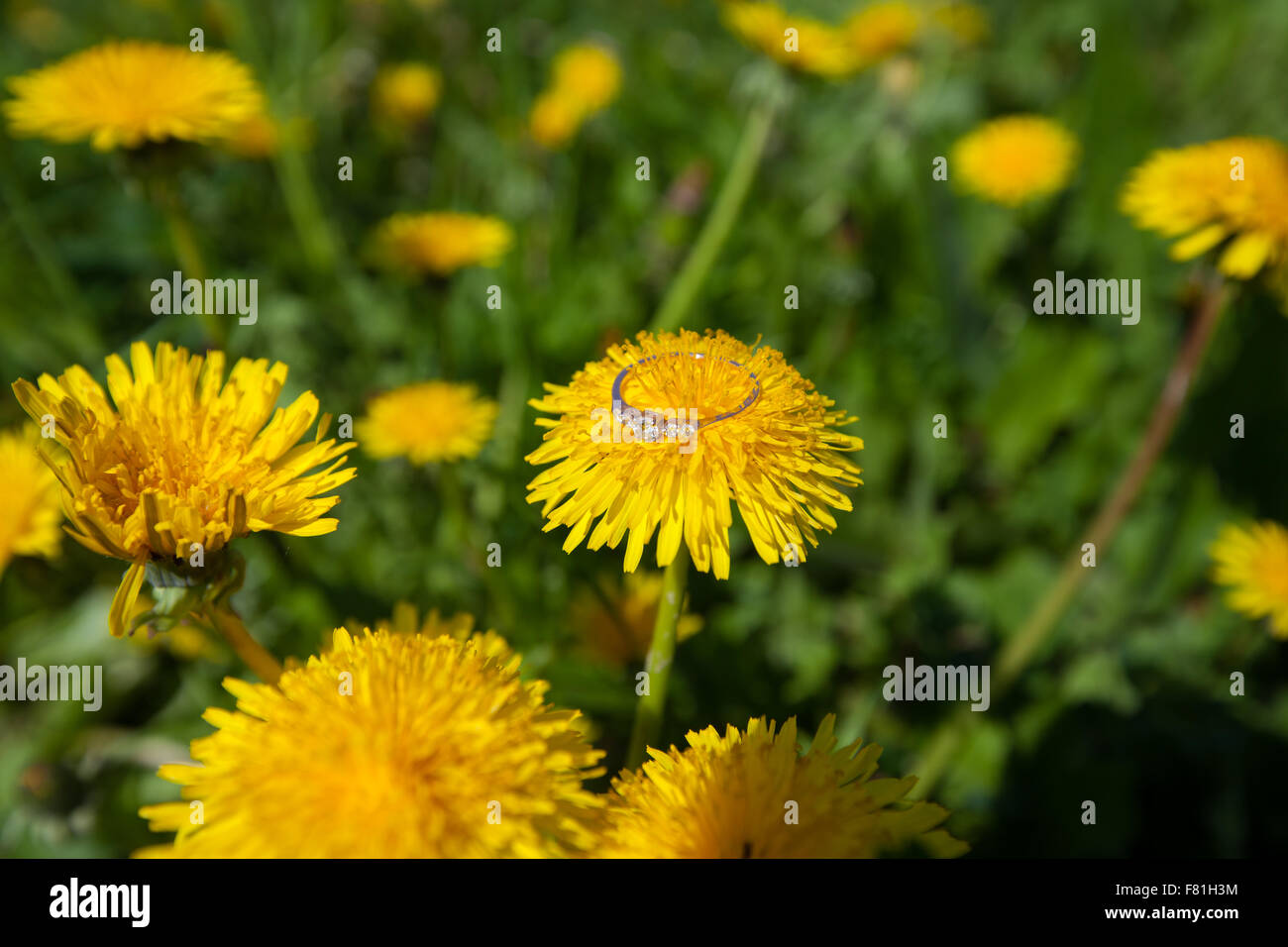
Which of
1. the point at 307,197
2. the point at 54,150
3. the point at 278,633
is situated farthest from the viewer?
the point at 54,150

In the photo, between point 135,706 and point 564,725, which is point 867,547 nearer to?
point 564,725

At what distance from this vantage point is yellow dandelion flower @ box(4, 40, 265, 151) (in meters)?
1.79

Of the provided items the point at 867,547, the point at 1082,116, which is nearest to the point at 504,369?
the point at 867,547

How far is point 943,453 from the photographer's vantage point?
8.66ft

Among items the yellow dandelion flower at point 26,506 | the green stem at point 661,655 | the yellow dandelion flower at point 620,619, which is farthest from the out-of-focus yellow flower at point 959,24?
the yellow dandelion flower at point 26,506

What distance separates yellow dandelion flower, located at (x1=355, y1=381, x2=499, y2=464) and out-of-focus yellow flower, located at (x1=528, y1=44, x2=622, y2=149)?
1.50 meters

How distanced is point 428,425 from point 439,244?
0.73m

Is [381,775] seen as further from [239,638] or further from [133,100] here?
[133,100]

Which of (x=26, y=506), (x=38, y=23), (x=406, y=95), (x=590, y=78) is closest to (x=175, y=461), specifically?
(x=26, y=506)

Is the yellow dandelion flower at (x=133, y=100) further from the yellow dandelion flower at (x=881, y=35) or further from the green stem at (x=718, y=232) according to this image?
the yellow dandelion flower at (x=881, y=35)

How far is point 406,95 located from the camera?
139 inches

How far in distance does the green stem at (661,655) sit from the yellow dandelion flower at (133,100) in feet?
4.77

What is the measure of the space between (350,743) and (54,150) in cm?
334

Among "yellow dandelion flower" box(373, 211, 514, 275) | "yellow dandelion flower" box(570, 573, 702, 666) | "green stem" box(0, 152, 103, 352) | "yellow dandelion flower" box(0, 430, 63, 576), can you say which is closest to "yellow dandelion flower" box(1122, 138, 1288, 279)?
"yellow dandelion flower" box(570, 573, 702, 666)
